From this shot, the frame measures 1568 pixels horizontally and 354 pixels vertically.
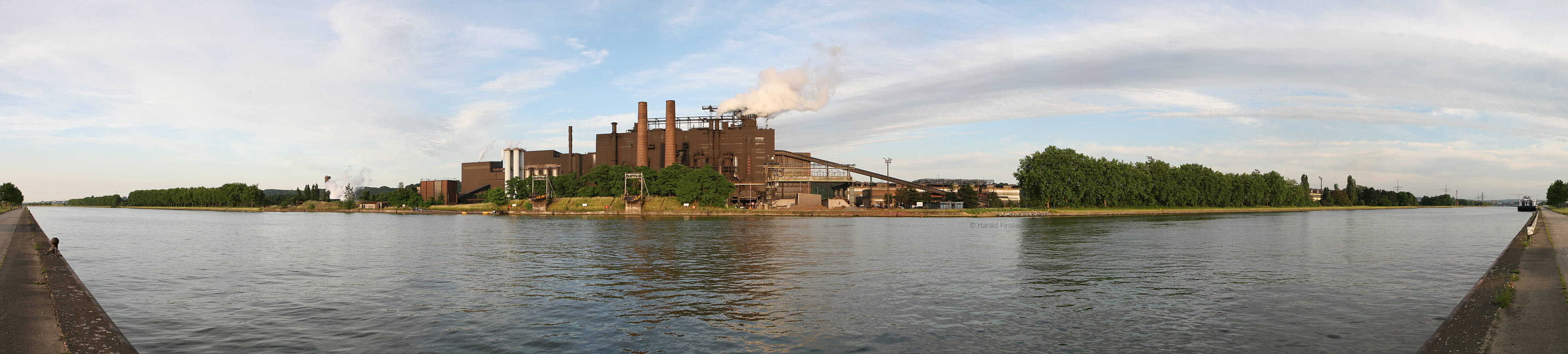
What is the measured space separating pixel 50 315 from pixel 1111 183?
14095 centimetres

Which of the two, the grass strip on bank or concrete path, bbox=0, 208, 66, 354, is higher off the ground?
the grass strip on bank

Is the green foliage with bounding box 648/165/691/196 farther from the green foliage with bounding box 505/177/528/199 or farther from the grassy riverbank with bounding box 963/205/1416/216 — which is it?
the grassy riverbank with bounding box 963/205/1416/216

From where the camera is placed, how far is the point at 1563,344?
12688mm

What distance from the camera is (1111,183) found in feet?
449

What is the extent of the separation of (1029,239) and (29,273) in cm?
4959

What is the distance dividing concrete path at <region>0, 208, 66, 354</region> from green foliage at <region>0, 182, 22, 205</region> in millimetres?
188948

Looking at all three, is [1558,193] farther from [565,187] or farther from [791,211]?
[565,187]

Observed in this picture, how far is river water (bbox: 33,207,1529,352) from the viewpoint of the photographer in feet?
52.2

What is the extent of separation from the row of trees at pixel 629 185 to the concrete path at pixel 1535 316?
114 m

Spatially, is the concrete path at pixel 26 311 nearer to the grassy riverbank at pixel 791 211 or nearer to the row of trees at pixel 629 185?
the grassy riverbank at pixel 791 211

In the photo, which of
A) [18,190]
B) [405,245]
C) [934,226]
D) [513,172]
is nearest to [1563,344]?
[405,245]

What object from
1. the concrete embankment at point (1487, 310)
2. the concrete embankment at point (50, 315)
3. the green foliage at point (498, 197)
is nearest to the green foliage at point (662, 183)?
the green foliage at point (498, 197)

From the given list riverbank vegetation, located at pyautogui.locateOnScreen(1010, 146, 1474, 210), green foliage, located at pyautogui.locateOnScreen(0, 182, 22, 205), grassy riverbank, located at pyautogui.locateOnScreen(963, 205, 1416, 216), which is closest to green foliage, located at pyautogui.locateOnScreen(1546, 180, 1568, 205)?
grassy riverbank, located at pyautogui.locateOnScreen(963, 205, 1416, 216)

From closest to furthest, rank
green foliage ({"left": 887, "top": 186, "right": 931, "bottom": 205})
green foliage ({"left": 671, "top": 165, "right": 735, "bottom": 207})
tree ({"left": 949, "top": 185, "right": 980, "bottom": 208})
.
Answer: green foliage ({"left": 671, "top": 165, "right": 735, "bottom": 207}), tree ({"left": 949, "top": 185, "right": 980, "bottom": 208}), green foliage ({"left": 887, "top": 186, "right": 931, "bottom": 205})
